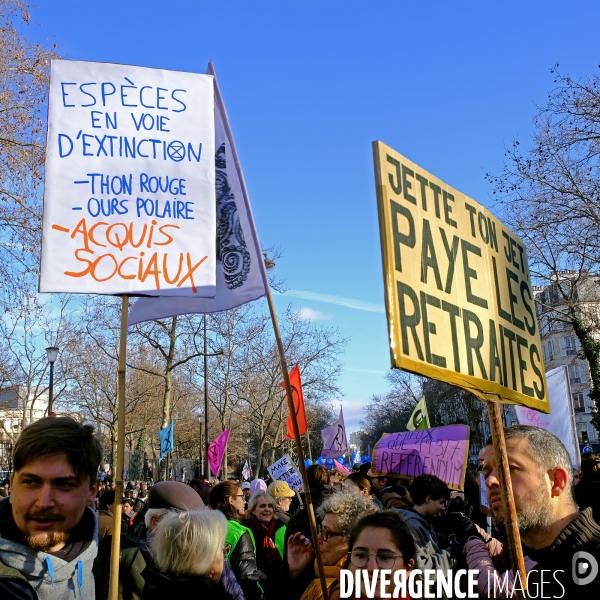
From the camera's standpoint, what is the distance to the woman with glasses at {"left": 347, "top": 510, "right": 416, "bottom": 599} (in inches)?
115

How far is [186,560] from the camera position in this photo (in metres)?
3.30

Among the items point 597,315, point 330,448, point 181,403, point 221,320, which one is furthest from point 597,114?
point 181,403

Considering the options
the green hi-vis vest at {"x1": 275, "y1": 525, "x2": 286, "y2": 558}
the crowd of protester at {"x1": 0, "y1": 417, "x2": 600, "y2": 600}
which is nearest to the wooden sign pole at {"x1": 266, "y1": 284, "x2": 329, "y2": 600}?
the crowd of protester at {"x1": 0, "y1": 417, "x2": 600, "y2": 600}

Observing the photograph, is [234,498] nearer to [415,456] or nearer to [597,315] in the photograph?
[415,456]

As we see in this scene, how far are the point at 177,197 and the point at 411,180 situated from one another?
144cm

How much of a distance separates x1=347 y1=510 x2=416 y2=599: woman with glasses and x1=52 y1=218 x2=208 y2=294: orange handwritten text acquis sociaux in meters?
1.52

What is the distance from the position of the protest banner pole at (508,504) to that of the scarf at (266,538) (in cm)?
402

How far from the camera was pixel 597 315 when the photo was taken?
71.9ft

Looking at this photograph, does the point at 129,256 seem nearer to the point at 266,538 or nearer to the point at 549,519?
the point at 549,519

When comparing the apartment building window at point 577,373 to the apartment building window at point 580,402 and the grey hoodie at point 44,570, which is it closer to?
the apartment building window at point 580,402

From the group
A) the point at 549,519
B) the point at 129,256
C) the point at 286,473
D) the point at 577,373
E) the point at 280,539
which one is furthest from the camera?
the point at 577,373

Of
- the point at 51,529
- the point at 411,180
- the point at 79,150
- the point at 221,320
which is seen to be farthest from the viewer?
the point at 221,320

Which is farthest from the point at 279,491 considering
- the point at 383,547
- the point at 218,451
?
Answer: the point at 218,451

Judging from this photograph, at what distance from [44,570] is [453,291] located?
6.32 feet
